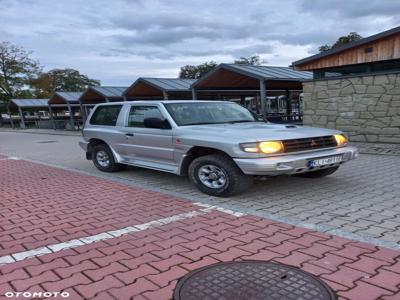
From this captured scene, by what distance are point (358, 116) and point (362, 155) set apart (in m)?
2.16

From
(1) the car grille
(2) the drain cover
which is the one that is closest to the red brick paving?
(2) the drain cover

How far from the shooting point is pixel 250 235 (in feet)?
12.9

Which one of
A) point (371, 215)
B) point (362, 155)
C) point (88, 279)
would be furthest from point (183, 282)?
point (362, 155)

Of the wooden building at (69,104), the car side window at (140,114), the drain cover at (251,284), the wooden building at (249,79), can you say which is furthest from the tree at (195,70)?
the drain cover at (251,284)

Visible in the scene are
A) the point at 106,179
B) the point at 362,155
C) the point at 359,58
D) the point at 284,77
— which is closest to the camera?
the point at 106,179

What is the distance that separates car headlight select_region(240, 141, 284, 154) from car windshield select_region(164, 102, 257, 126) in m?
1.49

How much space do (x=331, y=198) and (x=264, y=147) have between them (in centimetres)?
126

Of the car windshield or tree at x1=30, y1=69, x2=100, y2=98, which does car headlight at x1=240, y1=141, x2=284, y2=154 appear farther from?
tree at x1=30, y1=69, x2=100, y2=98

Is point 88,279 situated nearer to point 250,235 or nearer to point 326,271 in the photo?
point 250,235

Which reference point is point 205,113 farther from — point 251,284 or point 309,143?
point 251,284

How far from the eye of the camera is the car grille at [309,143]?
517 centimetres

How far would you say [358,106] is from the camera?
35.1 ft

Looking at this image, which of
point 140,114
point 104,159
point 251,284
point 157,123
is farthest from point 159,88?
point 251,284

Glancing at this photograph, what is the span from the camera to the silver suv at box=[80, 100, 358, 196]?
507 cm
